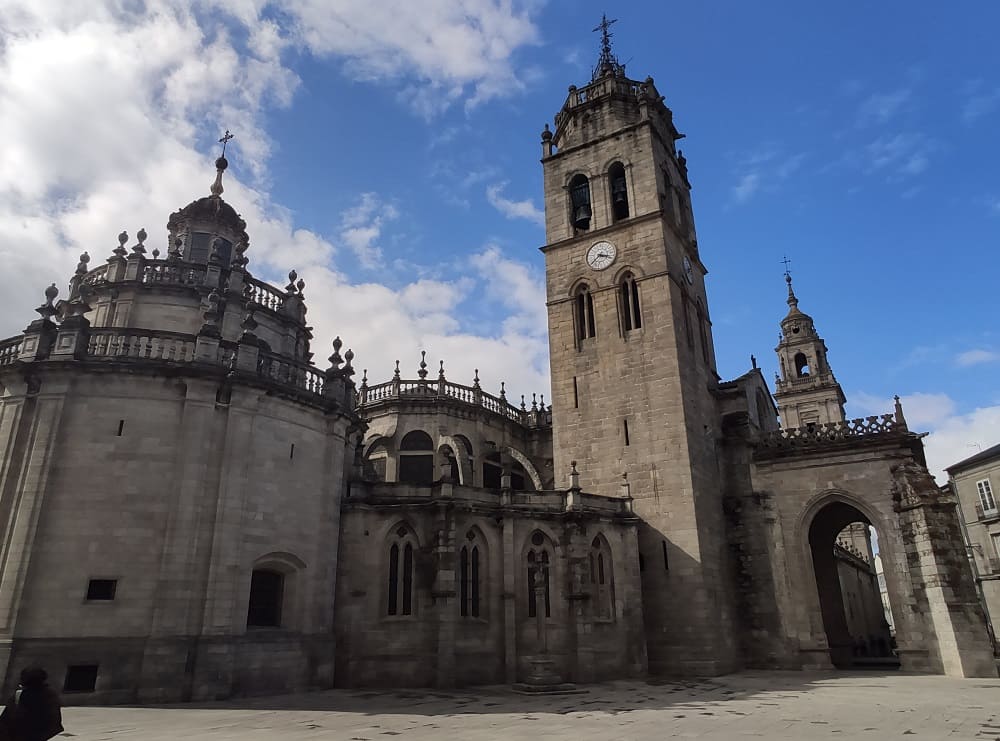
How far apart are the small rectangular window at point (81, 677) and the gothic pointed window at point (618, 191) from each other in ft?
89.3

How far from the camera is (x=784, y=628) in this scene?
89.2 feet

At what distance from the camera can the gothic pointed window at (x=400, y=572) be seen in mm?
21984

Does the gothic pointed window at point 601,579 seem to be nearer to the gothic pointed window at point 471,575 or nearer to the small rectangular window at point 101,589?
the gothic pointed window at point 471,575

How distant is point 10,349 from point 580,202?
25206 mm

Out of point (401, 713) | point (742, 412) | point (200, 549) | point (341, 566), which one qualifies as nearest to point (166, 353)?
point (200, 549)

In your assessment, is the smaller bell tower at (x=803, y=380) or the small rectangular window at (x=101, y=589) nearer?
the small rectangular window at (x=101, y=589)

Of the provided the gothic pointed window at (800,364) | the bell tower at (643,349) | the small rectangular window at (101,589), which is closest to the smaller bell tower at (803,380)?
the gothic pointed window at (800,364)

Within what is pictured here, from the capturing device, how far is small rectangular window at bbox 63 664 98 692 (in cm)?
1630

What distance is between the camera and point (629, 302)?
101 feet

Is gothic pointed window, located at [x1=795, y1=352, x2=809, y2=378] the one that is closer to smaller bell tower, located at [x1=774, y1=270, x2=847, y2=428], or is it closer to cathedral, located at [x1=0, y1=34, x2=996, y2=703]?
smaller bell tower, located at [x1=774, y1=270, x2=847, y2=428]

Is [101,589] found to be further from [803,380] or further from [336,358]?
[803,380]

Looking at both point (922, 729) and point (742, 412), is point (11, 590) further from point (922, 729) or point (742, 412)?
point (742, 412)

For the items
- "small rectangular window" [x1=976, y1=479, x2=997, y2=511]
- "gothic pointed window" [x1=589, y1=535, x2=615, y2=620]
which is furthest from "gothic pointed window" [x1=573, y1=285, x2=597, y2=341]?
"small rectangular window" [x1=976, y1=479, x2=997, y2=511]

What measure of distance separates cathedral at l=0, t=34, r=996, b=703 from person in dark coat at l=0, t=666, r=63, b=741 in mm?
10923
